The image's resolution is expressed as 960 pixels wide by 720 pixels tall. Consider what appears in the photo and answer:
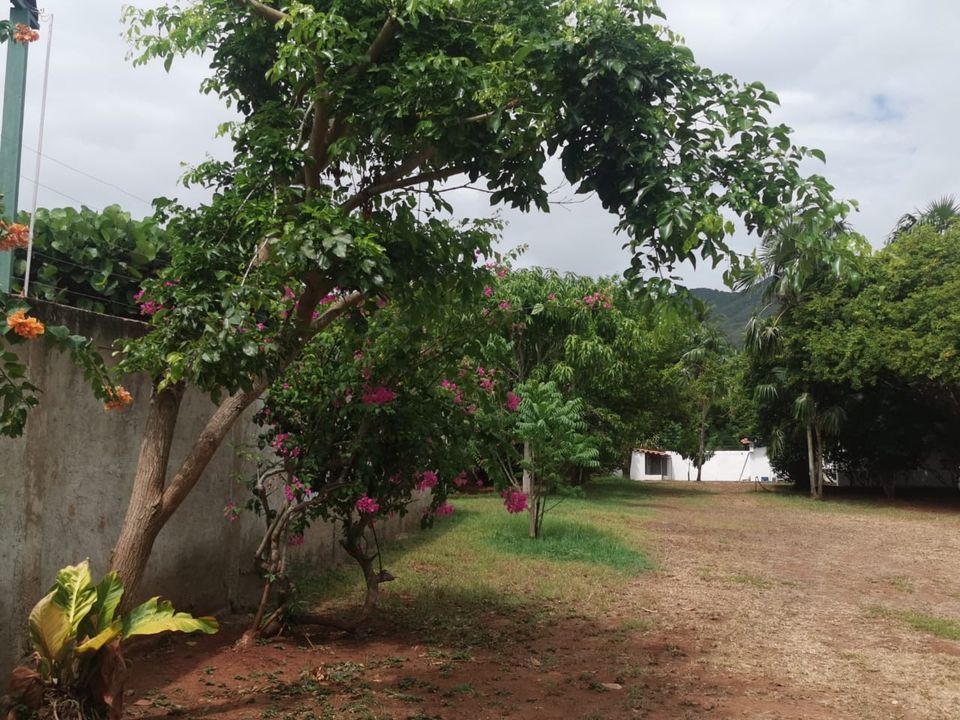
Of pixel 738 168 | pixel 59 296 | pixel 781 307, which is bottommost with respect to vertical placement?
pixel 59 296

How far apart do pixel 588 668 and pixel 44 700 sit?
3590 mm

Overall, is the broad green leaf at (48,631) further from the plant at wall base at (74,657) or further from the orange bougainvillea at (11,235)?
the orange bougainvillea at (11,235)

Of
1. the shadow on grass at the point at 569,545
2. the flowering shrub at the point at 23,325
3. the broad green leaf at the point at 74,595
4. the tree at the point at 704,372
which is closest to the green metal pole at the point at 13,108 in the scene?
the flowering shrub at the point at 23,325

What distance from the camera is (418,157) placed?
537 cm

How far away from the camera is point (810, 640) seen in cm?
733

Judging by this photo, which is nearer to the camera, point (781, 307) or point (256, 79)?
point (256, 79)

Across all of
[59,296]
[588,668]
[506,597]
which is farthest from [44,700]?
[506,597]

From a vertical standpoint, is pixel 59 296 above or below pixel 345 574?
above

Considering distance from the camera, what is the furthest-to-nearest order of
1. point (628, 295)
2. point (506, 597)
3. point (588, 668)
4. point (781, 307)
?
1. point (781, 307)
2. point (506, 597)
3. point (588, 668)
4. point (628, 295)

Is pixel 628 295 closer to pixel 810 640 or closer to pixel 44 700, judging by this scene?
pixel 44 700

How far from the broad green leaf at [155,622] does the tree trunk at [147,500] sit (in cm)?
17

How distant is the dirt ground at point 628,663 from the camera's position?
517 centimetres

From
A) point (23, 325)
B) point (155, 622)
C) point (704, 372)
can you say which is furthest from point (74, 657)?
point (704, 372)

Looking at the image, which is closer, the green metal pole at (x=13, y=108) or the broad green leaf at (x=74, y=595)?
the broad green leaf at (x=74, y=595)
